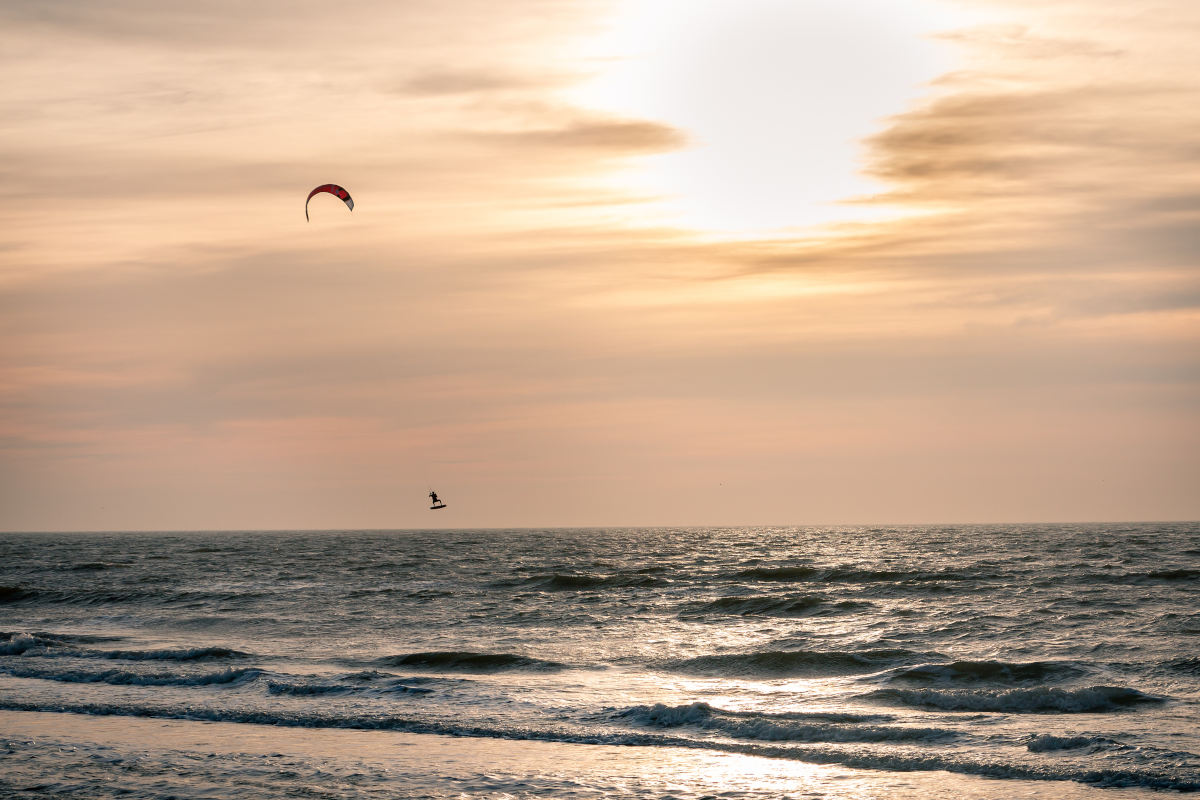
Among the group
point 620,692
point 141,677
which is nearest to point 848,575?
point 620,692

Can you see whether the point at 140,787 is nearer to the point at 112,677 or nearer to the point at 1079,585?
the point at 112,677

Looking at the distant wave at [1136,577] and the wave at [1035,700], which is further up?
the wave at [1035,700]

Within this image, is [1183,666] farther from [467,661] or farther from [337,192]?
[337,192]

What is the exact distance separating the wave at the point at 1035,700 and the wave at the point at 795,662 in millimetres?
3579

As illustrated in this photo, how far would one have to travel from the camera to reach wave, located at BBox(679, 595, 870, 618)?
115 feet

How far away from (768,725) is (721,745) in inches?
55.6

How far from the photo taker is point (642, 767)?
49.6 feet

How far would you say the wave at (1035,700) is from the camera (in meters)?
18.8

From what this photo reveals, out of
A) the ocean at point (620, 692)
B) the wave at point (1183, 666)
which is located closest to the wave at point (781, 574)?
the ocean at point (620, 692)

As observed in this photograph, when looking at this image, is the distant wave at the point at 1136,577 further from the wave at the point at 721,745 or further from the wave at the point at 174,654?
the wave at the point at 174,654

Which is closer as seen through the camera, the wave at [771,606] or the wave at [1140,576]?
the wave at [771,606]

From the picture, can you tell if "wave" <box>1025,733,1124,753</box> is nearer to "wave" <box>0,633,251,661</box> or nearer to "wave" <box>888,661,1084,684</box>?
"wave" <box>888,661,1084,684</box>

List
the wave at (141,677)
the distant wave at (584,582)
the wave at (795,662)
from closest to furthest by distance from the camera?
the wave at (141,677), the wave at (795,662), the distant wave at (584,582)

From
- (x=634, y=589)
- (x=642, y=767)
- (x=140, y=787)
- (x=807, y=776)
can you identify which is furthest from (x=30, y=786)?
(x=634, y=589)
